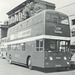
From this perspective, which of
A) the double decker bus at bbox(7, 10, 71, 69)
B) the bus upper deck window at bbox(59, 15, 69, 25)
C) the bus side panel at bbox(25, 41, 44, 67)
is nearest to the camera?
the double decker bus at bbox(7, 10, 71, 69)

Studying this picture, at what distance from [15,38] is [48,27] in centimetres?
759

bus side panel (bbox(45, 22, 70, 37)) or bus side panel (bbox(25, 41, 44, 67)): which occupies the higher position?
bus side panel (bbox(45, 22, 70, 37))

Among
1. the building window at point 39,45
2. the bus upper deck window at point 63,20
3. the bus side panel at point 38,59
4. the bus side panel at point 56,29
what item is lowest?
the bus side panel at point 38,59

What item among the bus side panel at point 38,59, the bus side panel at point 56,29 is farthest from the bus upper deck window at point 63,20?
the bus side panel at point 38,59

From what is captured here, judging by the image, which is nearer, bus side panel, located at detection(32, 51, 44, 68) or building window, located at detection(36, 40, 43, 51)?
bus side panel, located at detection(32, 51, 44, 68)

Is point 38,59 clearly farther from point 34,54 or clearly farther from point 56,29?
point 56,29

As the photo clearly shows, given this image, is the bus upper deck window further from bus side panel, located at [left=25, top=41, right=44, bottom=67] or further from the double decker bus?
bus side panel, located at [left=25, top=41, right=44, bottom=67]

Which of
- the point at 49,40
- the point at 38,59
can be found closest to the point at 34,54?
the point at 38,59

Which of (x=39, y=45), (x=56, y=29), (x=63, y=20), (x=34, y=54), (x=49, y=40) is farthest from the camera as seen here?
(x=34, y=54)

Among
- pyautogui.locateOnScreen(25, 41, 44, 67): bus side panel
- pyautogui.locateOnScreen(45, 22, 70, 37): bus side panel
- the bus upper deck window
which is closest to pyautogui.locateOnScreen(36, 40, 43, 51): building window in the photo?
pyautogui.locateOnScreen(25, 41, 44, 67): bus side panel

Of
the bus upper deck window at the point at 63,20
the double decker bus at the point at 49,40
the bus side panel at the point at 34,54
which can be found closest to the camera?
the double decker bus at the point at 49,40

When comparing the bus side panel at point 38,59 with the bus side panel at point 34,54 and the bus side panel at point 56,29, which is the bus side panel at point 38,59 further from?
the bus side panel at point 56,29

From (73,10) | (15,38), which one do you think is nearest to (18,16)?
(73,10)

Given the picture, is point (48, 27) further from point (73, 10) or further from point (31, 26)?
point (73, 10)
